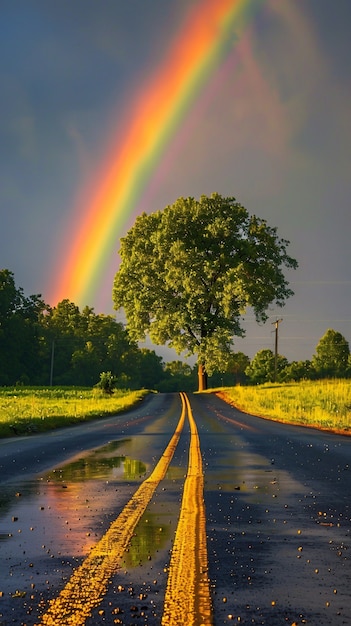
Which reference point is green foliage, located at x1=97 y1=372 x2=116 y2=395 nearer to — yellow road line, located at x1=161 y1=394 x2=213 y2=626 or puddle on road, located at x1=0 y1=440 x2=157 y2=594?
puddle on road, located at x1=0 y1=440 x2=157 y2=594

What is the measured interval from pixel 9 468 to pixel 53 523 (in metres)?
5.41

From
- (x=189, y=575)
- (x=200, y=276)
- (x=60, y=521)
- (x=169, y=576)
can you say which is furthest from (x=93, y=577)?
(x=200, y=276)

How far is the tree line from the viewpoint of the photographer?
4633 inches

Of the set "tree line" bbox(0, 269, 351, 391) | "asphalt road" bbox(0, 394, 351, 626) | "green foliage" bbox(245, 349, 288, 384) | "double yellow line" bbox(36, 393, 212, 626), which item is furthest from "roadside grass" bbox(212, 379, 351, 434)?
"green foliage" bbox(245, 349, 288, 384)

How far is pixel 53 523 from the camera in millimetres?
6969

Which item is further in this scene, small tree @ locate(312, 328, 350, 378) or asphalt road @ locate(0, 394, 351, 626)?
small tree @ locate(312, 328, 350, 378)

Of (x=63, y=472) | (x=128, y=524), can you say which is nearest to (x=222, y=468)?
(x=63, y=472)

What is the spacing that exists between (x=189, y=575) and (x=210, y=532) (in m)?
1.71

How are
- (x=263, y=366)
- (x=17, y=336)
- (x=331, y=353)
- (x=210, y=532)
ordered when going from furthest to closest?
(x=263, y=366), (x=331, y=353), (x=17, y=336), (x=210, y=532)

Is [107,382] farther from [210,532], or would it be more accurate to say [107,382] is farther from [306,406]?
[210,532]

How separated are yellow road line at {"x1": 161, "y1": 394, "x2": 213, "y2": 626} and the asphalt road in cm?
6

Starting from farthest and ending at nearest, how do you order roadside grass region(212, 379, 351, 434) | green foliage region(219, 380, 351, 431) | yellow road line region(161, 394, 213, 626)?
green foliage region(219, 380, 351, 431)
roadside grass region(212, 379, 351, 434)
yellow road line region(161, 394, 213, 626)

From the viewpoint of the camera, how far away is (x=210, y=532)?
21.5 ft

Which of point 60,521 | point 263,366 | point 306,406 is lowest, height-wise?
point 60,521
